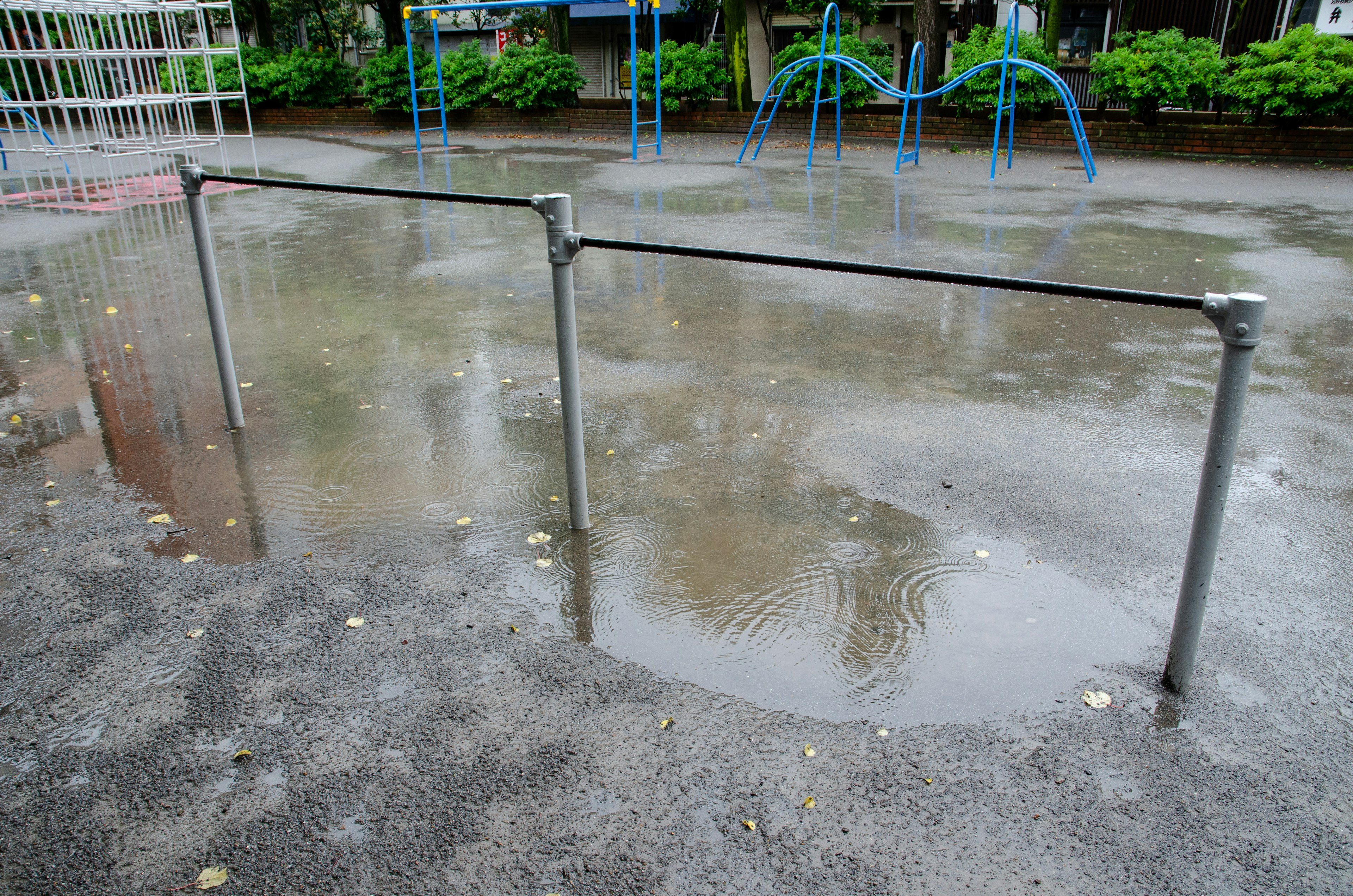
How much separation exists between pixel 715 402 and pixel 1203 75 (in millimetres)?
14373

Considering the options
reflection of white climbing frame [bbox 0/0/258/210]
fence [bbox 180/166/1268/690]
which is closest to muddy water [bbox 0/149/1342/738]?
fence [bbox 180/166/1268/690]

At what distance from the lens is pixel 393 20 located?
26.5 meters

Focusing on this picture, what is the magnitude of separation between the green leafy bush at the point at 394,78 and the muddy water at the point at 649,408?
1389 cm

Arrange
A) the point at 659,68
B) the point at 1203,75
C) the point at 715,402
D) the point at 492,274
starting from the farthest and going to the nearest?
the point at 659,68 < the point at 1203,75 < the point at 492,274 < the point at 715,402

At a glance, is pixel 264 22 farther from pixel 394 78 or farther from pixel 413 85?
pixel 413 85

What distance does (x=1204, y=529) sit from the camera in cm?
264

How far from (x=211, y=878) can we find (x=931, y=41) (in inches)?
800

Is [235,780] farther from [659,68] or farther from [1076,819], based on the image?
[659,68]

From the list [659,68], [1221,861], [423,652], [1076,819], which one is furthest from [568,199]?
[659,68]

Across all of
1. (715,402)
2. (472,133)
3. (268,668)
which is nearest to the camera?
Answer: (268,668)

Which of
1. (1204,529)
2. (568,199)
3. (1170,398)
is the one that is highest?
(568,199)

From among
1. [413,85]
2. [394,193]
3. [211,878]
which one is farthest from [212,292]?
[413,85]

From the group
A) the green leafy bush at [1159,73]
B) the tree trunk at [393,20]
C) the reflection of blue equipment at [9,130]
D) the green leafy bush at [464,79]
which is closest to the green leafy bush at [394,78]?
the green leafy bush at [464,79]

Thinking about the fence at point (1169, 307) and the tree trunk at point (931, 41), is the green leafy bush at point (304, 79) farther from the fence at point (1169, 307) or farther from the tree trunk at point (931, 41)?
the fence at point (1169, 307)
